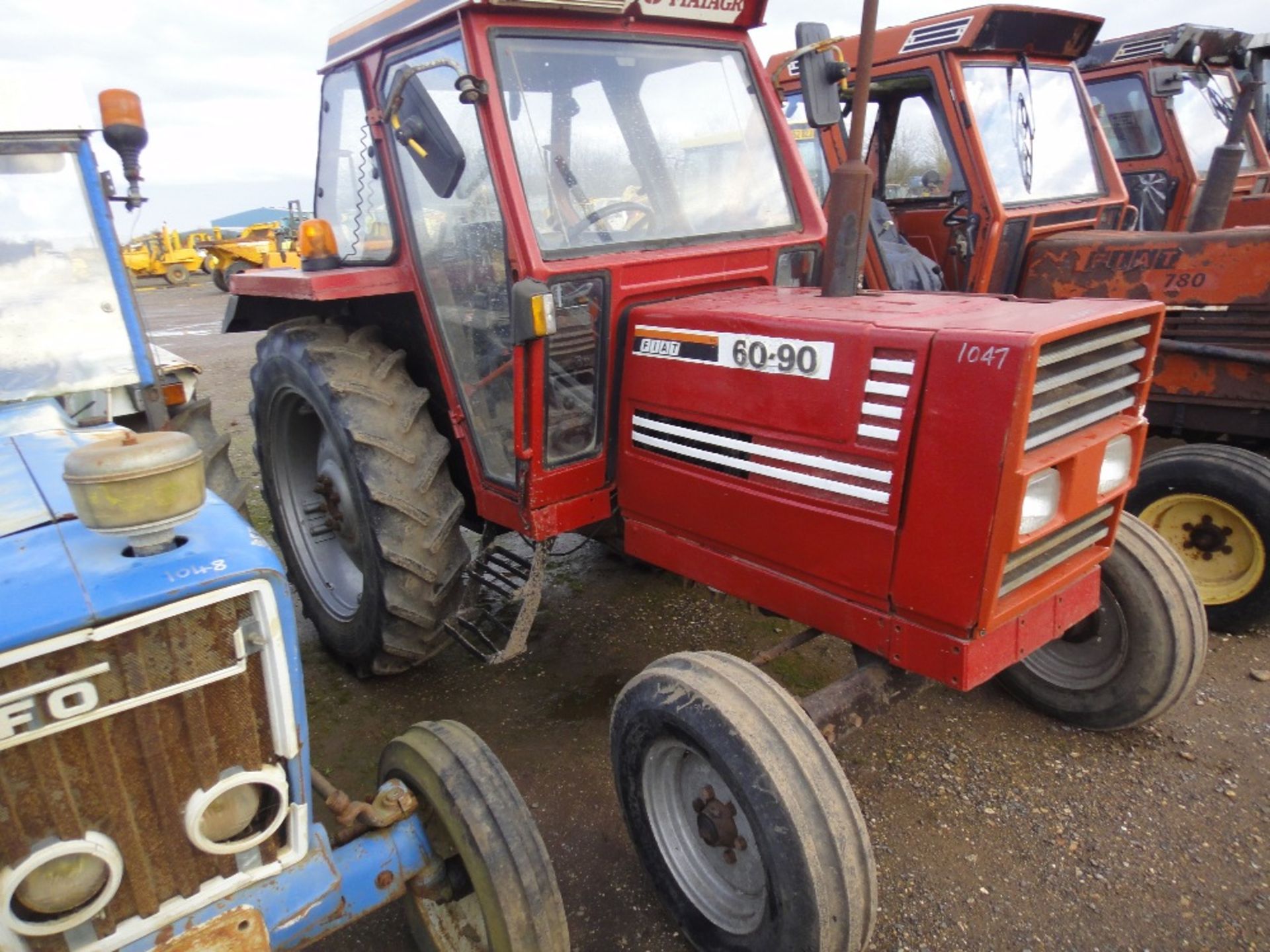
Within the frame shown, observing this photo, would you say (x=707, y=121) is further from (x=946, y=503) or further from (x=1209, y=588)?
(x=1209, y=588)

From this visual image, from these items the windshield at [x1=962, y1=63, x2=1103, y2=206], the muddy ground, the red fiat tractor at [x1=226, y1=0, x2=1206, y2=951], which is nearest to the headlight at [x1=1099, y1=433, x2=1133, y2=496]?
the red fiat tractor at [x1=226, y1=0, x2=1206, y2=951]

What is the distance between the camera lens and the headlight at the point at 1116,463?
2100 millimetres

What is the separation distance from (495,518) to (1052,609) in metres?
1.73

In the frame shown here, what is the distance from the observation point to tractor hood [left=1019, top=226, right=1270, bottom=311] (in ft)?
11.9

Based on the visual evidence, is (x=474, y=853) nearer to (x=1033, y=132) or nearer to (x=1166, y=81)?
(x=1033, y=132)

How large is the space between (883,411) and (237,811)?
5.04ft

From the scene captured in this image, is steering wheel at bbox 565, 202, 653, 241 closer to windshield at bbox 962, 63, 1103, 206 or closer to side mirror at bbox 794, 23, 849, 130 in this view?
side mirror at bbox 794, 23, 849, 130

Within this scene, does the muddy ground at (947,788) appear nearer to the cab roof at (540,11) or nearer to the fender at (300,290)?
the fender at (300,290)

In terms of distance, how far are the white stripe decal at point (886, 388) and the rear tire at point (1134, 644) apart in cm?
116

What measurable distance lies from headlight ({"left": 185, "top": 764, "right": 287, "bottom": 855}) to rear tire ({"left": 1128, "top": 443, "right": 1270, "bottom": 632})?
3.26m

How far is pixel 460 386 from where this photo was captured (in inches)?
111

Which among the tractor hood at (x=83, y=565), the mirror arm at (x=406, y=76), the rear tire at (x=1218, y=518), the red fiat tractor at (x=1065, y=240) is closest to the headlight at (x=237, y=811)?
the tractor hood at (x=83, y=565)

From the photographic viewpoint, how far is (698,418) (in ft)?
7.73

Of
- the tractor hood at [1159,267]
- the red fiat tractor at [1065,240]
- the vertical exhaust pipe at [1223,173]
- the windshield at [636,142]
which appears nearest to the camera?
the windshield at [636,142]
